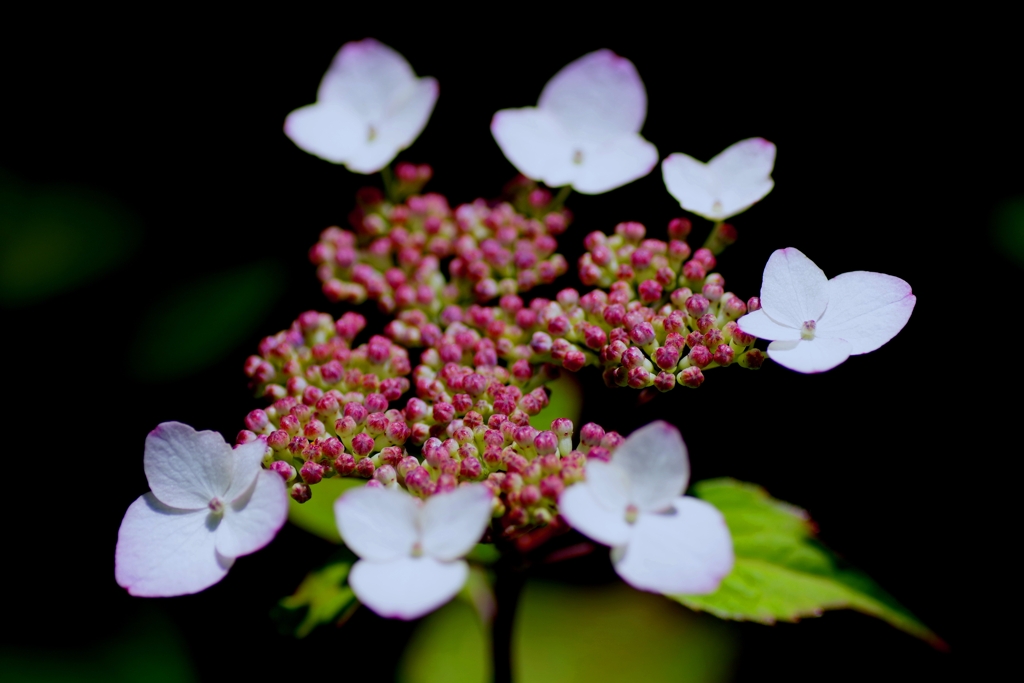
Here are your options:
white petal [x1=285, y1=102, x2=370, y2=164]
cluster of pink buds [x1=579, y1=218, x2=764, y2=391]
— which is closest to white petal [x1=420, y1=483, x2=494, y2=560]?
cluster of pink buds [x1=579, y1=218, x2=764, y2=391]

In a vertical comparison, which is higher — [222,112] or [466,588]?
[222,112]

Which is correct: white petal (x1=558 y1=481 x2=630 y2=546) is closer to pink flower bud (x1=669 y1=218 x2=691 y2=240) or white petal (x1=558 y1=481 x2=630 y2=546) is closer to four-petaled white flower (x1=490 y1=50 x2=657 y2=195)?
pink flower bud (x1=669 y1=218 x2=691 y2=240)

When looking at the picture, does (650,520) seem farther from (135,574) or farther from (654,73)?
(654,73)

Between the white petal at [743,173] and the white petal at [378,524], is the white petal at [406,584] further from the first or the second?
the white petal at [743,173]

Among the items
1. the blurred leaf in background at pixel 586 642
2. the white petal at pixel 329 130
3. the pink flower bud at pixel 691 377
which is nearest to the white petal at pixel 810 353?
the pink flower bud at pixel 691 377

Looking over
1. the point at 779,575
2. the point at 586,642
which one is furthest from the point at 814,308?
the point at 586,642

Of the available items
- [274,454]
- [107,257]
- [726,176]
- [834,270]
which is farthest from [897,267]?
[107,257]
